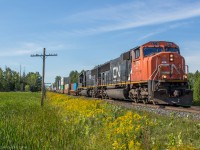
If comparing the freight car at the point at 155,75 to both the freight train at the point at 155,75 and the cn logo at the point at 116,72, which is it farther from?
the cn logo at the point at 116,72

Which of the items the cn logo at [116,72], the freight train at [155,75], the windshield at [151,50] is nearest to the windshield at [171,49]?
the freight train at [155,75]

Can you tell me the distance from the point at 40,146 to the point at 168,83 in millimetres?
13281

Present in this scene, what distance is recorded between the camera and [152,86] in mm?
18266

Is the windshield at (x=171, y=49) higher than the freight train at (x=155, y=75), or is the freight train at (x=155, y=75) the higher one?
the windshield at (x=171, y=49)

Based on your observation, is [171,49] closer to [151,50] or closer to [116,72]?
[151,50]

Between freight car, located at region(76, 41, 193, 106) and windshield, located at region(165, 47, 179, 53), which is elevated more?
windshield, located at region(165, 47, 179, 53)

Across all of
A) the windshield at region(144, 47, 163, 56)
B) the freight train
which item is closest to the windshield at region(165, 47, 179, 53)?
the freight train

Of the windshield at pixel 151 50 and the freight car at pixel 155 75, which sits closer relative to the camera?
the freight car at pixel 155 75

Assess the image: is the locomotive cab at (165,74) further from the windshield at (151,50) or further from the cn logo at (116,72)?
the cn logo at (116,72)

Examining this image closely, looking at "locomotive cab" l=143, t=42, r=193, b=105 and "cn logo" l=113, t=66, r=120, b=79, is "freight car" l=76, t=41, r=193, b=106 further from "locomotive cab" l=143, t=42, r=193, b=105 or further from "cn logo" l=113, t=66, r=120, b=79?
"cn logo" l=113, t=66, r=120, b=79

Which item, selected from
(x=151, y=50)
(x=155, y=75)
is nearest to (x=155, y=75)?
(x=155, y=75)

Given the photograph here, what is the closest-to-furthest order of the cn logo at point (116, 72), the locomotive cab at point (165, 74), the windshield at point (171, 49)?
the locomotive cab at point (165, 74)
the windshield at point (171, 49)
the cn logo at point (116, 72)

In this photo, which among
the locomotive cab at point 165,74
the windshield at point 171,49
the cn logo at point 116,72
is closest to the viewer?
the locomotive cab at point 165,74

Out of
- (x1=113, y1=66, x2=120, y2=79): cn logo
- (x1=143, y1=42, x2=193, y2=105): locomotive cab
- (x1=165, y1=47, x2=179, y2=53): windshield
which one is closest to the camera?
(x1=143, y1=42, x2=193, y2=105): locomotive cab
